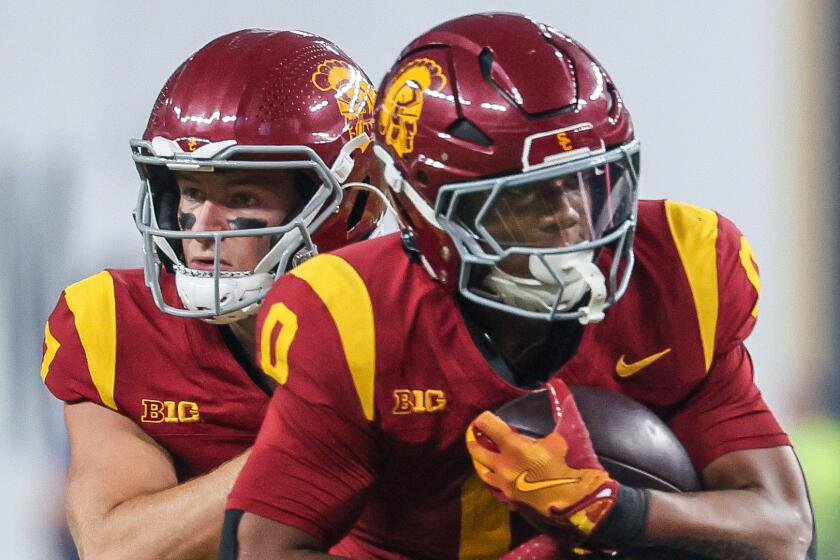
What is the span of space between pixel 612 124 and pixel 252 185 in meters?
0.61

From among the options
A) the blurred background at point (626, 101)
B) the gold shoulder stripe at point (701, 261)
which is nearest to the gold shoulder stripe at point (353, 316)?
the gold shoulder stripe at point (701, 261)

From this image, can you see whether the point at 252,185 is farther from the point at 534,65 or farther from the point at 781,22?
the point at 781,22

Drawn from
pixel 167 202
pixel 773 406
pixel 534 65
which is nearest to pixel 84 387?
pixel 167 202

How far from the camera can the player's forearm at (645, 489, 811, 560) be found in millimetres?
1590

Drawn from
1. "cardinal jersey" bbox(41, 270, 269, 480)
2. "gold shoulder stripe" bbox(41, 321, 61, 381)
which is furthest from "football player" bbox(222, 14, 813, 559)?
"gold shoulder stripe" bbox(41, 321, 61, 381)

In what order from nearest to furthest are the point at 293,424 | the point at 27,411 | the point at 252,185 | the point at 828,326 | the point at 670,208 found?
the point at 293,424, the point at 670,208, the point at 252,185, the point at 27,411, the point at 828,326

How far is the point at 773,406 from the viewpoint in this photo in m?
2.92

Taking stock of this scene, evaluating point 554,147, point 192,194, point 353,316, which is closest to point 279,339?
point 353,316

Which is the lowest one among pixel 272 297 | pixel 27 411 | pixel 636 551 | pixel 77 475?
pixel 27 411

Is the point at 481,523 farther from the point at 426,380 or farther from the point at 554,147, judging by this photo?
the point at 554,147

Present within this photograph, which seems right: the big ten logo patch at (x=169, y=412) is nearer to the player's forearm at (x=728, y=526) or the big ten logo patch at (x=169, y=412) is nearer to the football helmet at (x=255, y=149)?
the football helmet at (x=255, y=149)

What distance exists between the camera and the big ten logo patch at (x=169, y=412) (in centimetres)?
211

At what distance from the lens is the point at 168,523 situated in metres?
2.01

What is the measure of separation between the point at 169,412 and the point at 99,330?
157mm
